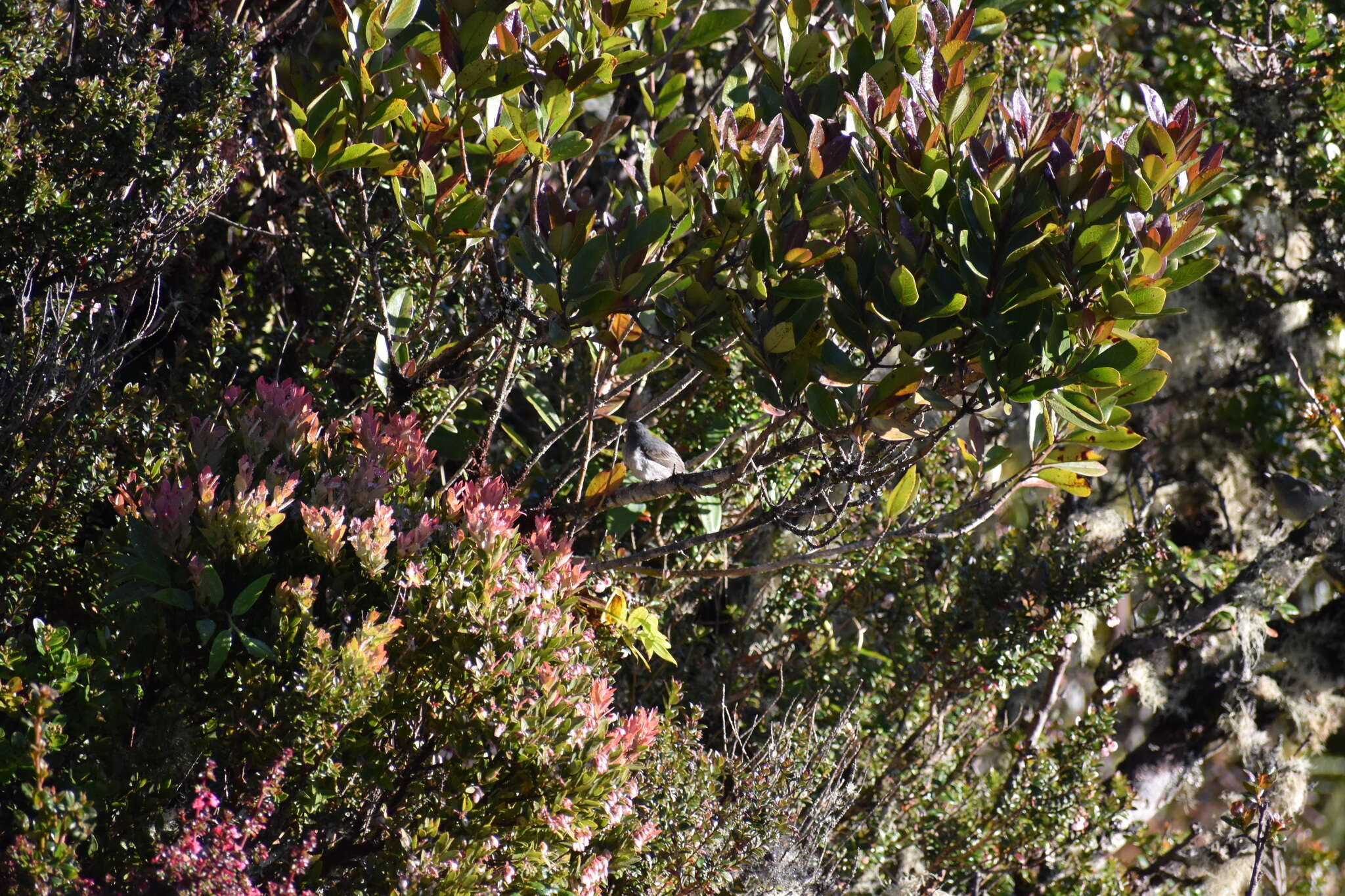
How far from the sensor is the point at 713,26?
7.72 feet

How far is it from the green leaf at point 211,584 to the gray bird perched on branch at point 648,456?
1.03m

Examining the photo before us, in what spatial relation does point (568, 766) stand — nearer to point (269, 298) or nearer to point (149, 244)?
point (149, 244)

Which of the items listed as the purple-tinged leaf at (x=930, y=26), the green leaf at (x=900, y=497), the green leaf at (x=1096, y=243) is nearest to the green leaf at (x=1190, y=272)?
the green leaf at (x=1096, y=243)

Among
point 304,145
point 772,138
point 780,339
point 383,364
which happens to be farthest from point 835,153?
point 383,364

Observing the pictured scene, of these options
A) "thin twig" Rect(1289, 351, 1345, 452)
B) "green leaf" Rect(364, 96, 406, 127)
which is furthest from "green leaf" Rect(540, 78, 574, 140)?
"thin twig" Rect(1289, 351, 1345, 452)

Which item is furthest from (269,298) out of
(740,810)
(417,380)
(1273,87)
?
(1273,87)

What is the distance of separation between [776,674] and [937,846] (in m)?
0.69

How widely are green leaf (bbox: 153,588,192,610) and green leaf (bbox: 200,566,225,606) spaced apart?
0.03m

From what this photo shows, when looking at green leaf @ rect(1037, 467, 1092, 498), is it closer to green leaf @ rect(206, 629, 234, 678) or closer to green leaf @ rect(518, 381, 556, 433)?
green leaf @ rect(518, 381, 556, 433)

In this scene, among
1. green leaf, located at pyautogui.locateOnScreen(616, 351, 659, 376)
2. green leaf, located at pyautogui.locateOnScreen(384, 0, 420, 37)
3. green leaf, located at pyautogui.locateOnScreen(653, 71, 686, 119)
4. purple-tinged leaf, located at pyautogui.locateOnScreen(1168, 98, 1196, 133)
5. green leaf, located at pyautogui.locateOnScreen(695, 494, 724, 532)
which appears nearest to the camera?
purple-tinged leaf, located at pyautogui.locateOnScreen(1168, 98, 1196, 133)

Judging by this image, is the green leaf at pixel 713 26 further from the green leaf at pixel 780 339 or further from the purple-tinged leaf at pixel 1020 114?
the green leaf at pixel 780 339

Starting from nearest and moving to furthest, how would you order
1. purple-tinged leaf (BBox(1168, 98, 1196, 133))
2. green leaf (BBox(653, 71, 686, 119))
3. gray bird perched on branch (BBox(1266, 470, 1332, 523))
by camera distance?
purple-tinged leaf (BBox(1168, 98, 1196, 133))
green leaf (BBox(653, 71, 686, 119))
gray bird perched on branch (BBox(1266, 470, 1332, 523))

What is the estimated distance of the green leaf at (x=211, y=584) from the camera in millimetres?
1658

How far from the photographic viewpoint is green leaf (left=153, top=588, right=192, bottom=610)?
164cm
